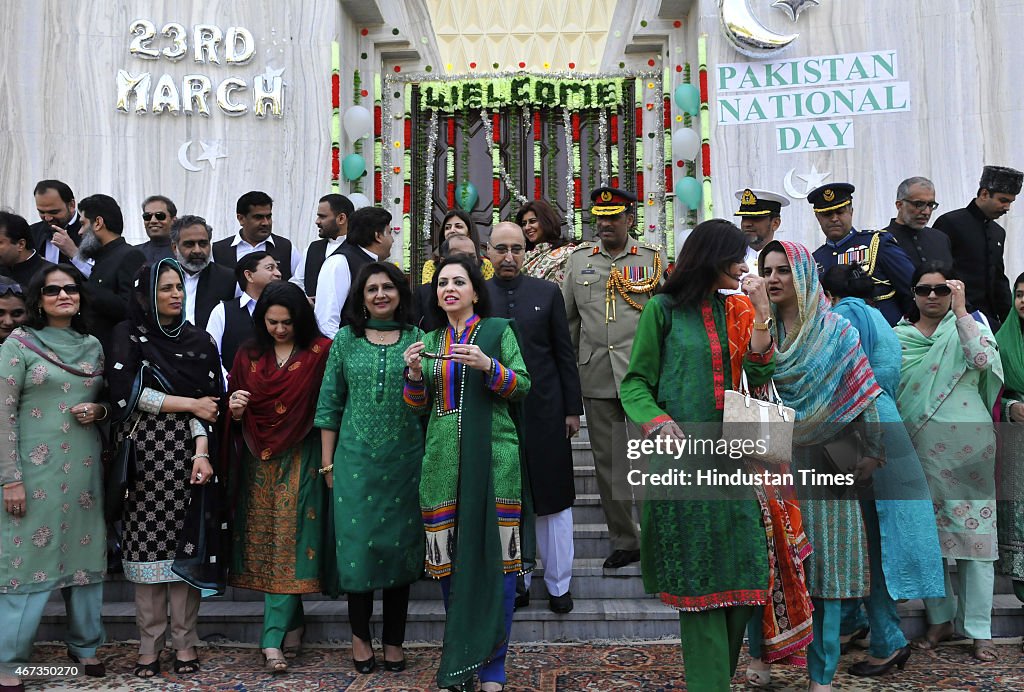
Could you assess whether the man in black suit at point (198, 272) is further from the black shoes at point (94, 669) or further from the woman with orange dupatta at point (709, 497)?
the woman with orange dupatta at point (709, 497)

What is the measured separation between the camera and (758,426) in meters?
2.88

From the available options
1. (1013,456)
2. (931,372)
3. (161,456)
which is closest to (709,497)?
(931,372)

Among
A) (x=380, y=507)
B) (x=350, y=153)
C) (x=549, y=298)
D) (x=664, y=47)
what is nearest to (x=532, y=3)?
(x=664, y=47)

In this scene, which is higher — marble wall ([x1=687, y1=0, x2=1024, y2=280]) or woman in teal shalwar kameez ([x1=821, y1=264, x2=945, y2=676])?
marble wall ([x1=687, y1=0, x2=1024, y2=280])

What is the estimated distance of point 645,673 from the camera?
144 inches

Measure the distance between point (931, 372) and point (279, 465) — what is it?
9.51 feet

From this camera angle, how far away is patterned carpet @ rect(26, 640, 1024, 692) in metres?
3.54

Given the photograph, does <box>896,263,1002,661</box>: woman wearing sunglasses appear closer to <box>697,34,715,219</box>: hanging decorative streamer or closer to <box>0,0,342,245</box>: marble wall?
<box>697,34,715,219</box>: hanging decorative streamer

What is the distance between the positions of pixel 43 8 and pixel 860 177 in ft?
23.6

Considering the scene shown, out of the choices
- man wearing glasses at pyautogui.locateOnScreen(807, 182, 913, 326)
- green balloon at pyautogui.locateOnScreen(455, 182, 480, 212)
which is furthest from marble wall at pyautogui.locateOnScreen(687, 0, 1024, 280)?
man wearing glasses at pyautogui.locateOnScreen(807, 182, 913, 326)

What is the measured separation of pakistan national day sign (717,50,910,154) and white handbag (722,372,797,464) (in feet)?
17.7

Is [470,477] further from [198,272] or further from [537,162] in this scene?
[537,162]

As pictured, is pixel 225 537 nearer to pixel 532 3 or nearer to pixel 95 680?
pixel 95 680

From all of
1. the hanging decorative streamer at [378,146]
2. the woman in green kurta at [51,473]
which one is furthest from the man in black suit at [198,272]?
the hanging decorative streamer at [378,146]
